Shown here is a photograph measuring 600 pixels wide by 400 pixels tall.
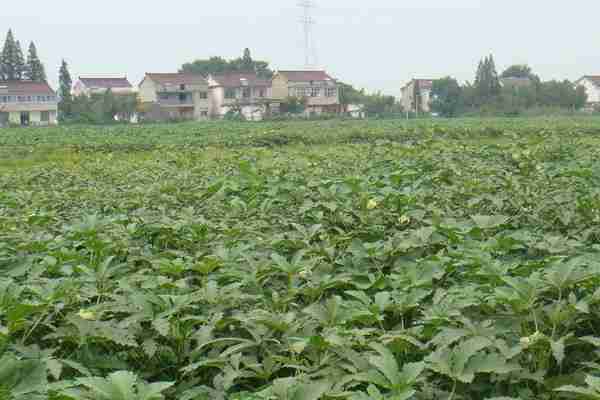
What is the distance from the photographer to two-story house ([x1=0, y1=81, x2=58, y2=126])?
56719 millimetres

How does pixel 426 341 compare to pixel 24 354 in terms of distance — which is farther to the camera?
pixel 426 341

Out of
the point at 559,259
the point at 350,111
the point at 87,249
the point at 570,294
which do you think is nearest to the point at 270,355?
the point at 570,294

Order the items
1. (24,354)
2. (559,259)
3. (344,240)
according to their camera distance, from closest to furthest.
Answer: (24,354)
(559,259)
(344,240)

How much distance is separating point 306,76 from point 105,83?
77.8 feet

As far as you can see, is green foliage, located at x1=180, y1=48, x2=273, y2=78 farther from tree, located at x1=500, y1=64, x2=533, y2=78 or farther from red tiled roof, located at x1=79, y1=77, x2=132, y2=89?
tree, located at x1=500, y1=64, x2=533, y2=78

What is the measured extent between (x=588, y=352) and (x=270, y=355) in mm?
1125

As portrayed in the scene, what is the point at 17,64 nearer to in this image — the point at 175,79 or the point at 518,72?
the point at 175,79

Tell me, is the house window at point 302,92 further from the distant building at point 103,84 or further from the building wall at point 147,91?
the distant building at point 103,84

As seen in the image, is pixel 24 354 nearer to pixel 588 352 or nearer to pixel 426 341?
pixel 426 341

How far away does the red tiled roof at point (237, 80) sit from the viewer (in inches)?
2499

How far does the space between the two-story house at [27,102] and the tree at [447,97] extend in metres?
33.5

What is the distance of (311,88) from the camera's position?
6081 cm

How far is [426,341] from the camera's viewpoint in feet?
8.14

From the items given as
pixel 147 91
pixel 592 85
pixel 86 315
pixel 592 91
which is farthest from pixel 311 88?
pixel 86 315
